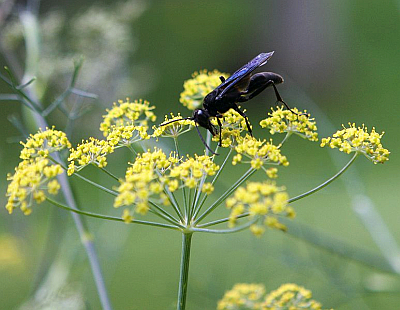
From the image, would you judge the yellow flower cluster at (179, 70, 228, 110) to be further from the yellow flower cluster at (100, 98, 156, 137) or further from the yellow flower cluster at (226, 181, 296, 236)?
→ the yellow flower cluster at (226, 181, 296, 236)

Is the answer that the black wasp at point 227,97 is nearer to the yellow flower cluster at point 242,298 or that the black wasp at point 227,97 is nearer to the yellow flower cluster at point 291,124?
the yellow flower cluster at point 291,124

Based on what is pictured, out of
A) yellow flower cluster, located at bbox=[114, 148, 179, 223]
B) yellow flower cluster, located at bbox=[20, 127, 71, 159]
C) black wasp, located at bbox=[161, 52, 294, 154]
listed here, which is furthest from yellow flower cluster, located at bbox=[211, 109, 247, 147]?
yellow flower cluster, located at bbox=[20, 127, 71, 159]

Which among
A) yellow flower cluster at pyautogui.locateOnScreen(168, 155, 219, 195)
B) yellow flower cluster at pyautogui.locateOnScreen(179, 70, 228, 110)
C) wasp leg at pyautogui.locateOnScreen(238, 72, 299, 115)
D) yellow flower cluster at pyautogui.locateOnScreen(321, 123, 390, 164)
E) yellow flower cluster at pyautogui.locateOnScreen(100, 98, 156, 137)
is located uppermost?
yellow flower cluster at pyautogui.locateOnScreen(179, 70, 228, 110)

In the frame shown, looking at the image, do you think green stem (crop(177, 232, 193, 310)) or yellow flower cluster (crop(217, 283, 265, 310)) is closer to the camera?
green stem (crop(177, 232, 193, 310))

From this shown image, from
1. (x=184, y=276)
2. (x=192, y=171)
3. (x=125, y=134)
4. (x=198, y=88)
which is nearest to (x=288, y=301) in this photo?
(x=184, y=276)

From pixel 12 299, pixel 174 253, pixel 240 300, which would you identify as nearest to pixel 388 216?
pixel 174 253

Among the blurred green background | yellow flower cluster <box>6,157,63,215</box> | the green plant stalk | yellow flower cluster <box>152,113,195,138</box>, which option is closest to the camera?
yellow flower cluster <box>6,157,63,215</box>
